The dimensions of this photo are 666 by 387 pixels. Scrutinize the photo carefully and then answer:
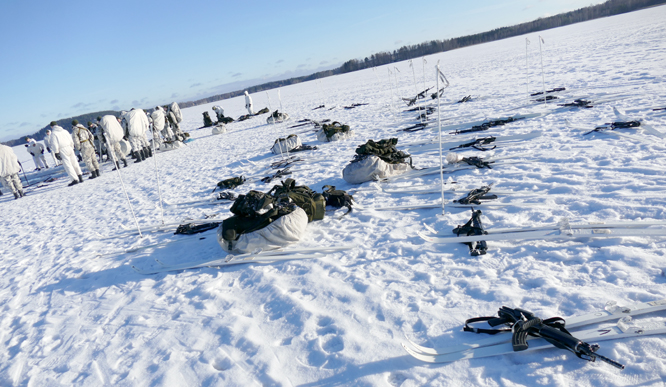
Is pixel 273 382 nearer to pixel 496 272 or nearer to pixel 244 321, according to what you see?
pixel 244 321

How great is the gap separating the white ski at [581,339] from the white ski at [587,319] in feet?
0.10

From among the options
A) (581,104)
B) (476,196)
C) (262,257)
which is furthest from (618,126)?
(262,257)

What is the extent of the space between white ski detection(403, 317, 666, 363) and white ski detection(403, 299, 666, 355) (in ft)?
0.10

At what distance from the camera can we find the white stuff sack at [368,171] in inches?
235

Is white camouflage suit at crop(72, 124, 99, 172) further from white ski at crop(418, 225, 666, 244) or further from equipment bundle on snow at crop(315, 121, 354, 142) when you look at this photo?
white ski at crop(418, 225, 666, 244)

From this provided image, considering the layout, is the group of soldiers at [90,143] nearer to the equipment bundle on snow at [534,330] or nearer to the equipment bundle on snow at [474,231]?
the equipment bundle on snow at [474,231]

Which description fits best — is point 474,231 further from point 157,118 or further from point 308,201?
point 157,118

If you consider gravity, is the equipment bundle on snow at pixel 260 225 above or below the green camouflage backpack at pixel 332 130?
below

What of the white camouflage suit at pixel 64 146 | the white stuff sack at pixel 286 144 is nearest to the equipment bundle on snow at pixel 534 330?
the white stuff sack at pixel 286 144

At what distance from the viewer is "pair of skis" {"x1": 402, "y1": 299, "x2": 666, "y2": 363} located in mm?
2072

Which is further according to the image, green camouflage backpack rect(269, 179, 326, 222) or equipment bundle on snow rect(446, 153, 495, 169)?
equipment bundle on snow rect(446, 153, 495, 169)

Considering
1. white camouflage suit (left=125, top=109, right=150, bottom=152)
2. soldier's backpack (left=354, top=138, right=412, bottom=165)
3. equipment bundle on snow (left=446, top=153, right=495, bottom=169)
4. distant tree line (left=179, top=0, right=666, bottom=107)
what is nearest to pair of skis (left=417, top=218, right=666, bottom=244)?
equipment bundle on snow (left=446, top=153, right=495, bottom=169)

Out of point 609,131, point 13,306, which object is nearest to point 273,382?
point 13,306

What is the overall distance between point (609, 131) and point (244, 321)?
Answer: 691 centimetres
